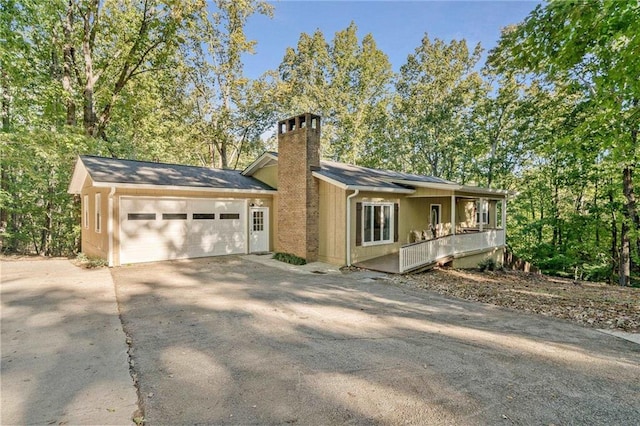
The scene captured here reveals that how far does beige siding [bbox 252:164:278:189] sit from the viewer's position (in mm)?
13969

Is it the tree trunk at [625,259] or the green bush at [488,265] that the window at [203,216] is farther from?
the tree trunk at [625,259]

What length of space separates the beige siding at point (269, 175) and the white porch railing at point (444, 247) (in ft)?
21.6

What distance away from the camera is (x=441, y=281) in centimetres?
938

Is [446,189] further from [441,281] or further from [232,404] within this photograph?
[232,404]

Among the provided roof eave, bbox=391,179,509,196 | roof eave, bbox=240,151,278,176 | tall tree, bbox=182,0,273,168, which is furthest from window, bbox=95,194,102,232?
tall tree, bbox=182,0,273,168

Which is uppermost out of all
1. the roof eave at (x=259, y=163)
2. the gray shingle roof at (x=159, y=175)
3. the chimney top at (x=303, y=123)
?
the chimney top at (x=303, y=123)

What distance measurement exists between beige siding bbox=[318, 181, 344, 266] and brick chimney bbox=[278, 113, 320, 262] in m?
0.22

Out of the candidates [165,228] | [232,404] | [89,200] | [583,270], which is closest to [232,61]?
[89,200]

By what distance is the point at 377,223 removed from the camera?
476 inches

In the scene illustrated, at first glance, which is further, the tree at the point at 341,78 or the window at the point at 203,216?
the tree at the point at 341,78

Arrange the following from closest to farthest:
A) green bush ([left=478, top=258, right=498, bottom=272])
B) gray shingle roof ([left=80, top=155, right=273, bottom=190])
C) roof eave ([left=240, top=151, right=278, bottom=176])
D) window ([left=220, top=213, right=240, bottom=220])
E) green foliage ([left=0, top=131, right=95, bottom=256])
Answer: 1. gray shingle roof ([left=80, top=155, right=273, bottom=190])
2. window ([left=220, top=213, right=240, bottom=220])
3. green bush ([left=478, top=258, right=498, bottom=272])
4. roof eave ([left=240, top=151, right=278, bottom=176])
5. green foliage ([left=0, top=131, right=95, bottom=256])

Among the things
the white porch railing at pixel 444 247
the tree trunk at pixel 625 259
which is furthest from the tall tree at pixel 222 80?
the tree trunk at pixel 625 259

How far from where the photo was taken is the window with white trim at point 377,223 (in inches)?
456

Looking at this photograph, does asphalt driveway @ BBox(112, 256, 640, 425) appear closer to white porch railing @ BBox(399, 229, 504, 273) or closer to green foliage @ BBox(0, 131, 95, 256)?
white porch railing @ BBox(399, 229, 504, 273)
